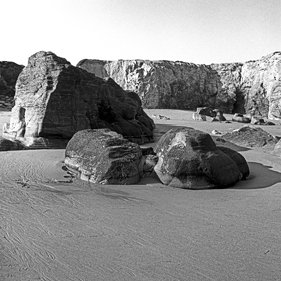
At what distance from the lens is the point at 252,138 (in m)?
9.48

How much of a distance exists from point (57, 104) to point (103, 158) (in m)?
4.03

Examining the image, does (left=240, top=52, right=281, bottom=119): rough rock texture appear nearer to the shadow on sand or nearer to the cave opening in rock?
the cave opening in rock

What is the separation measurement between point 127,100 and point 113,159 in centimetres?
Result: 710

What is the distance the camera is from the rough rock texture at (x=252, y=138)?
8.99 meters

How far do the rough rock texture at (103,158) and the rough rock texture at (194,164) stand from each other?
1.47 feet

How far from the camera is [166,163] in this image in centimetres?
482

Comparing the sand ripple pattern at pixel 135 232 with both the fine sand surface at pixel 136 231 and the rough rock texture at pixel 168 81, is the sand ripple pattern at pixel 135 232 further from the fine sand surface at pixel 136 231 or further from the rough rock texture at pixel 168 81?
the rough rock texture at pixel 168 81

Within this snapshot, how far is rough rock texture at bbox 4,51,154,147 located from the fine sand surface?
362 centimetres

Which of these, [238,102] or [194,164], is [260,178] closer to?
[194,164]

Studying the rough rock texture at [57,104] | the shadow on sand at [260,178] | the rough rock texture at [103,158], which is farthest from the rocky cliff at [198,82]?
the rough rock texture at [103,158]

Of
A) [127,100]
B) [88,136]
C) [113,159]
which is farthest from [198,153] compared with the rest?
[127,100]

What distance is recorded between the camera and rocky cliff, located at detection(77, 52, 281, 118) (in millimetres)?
28953

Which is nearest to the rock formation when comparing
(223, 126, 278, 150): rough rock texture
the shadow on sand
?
the shadow on sand

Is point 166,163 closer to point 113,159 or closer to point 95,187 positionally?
point 113,159
